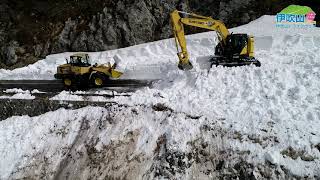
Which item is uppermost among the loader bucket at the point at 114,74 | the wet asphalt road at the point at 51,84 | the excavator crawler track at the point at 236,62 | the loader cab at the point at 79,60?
the loader cab at the point at 79,60

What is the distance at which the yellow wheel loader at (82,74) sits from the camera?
2081 cm

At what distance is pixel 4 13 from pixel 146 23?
13.4 metres

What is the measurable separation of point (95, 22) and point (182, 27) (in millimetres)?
12254

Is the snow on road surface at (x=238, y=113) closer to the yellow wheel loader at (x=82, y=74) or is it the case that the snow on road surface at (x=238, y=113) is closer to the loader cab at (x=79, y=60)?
the yellow wheel loader at (x=82, y=74)

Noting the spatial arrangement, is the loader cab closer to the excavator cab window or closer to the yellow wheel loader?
the yellow wheel loader

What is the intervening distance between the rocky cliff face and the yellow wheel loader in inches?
331

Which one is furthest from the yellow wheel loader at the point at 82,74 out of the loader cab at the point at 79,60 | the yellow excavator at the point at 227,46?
the yellow excavator at the point at 227,46

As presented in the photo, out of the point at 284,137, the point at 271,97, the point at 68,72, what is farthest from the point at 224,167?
the point at 68,72

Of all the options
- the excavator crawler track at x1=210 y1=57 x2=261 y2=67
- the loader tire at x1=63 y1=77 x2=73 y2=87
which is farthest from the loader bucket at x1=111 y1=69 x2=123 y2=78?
the excavator crawler track at x1=210 y1=57 x2=261 y2=67

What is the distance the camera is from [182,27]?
20.5 meters

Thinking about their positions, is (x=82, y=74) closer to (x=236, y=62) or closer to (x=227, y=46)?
(x=227, y=46)

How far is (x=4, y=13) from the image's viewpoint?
32.7 meters

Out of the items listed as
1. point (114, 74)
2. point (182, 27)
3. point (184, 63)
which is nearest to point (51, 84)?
point (114, 74)

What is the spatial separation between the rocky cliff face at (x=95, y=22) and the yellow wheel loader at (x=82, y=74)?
8.41 meters
